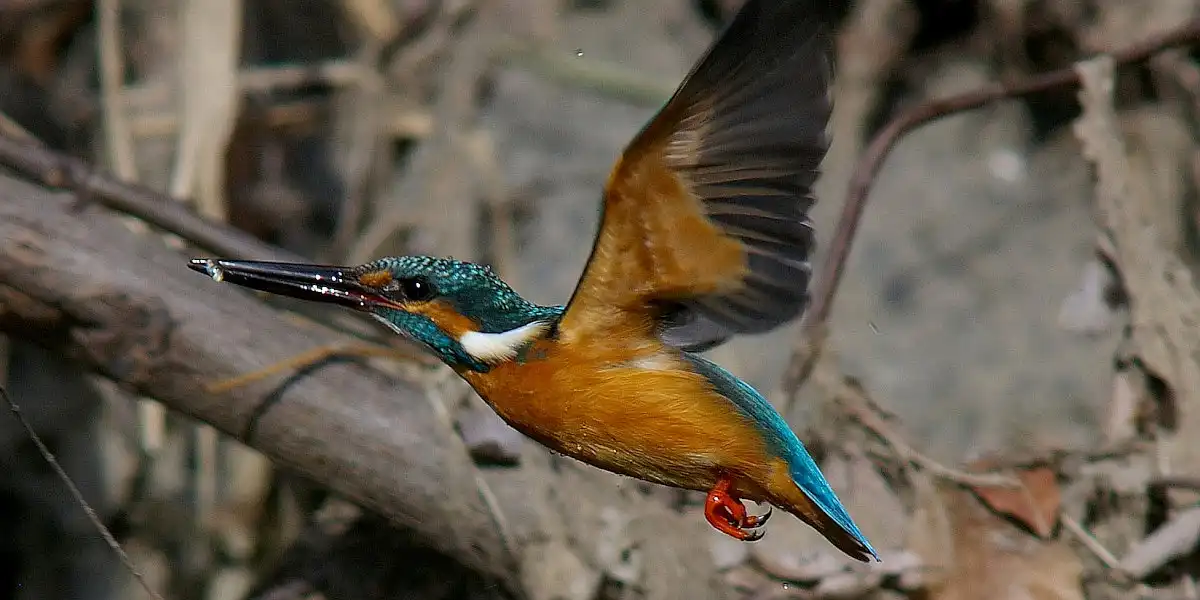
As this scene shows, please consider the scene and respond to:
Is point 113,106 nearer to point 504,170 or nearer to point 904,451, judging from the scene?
point 504,170

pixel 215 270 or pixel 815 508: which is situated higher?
pixel 215 270

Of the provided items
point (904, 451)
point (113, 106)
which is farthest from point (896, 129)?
point (113, 106)

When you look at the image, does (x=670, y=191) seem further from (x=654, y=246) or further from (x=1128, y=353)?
(x=1128, y=353)

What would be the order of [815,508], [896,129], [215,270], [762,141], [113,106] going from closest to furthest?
[762,141], [215,270], [815,508], [896,129], [113,106]

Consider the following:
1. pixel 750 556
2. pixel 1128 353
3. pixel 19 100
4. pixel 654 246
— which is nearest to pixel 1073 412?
pixel 1128 353

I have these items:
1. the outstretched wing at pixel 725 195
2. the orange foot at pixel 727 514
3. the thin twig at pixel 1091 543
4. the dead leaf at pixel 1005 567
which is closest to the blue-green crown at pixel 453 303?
the outstretched wing at pixel 725 195

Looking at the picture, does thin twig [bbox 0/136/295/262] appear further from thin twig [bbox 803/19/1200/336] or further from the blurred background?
thin twig [bbox 803/19/1200/336]
